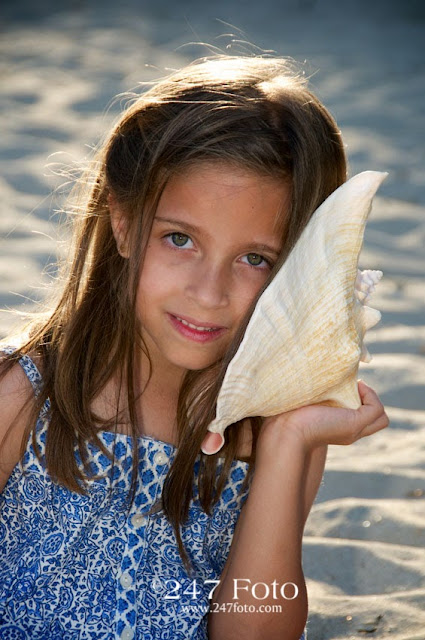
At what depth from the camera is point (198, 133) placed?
229 cm

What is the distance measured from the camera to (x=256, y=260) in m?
2.33

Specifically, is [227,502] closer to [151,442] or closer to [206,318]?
[151,442]

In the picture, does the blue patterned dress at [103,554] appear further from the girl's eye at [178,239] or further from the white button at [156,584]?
the girl's eye at [178,239]

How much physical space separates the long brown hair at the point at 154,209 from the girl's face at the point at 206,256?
32 millimetres

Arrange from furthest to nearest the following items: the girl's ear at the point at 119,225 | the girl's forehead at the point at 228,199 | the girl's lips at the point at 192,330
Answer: the girl's ear at the point at 119,225
the girl's lips at the point at 192,330
the girl's forehead at the point at 228,199

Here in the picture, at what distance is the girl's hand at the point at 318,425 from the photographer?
2381 millimetres

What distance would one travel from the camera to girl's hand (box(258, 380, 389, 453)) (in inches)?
93.7

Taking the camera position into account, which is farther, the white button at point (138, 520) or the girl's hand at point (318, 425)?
the white button at point (138, 520)

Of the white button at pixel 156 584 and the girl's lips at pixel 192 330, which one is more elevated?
the girl's lips at pixel 192 330

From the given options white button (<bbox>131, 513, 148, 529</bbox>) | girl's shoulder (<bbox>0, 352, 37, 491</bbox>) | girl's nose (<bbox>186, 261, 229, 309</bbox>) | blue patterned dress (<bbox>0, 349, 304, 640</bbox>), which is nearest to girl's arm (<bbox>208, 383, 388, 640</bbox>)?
blue patterned dress (<bbox>0, 349, 304, 640</bbox>)

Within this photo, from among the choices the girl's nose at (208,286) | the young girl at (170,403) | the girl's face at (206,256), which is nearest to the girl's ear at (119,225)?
the young girl at (170,403)

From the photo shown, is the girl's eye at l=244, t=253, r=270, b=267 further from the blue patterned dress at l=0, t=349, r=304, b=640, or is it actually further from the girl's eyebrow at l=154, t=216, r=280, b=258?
the blue patterned dress at l=0, t=349, r=304, b=640

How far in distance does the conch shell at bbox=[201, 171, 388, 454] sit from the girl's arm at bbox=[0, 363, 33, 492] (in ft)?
1.80

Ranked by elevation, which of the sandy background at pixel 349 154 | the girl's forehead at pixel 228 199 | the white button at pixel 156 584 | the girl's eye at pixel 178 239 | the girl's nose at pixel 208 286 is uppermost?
the girl's forehead at pixel 228 199
